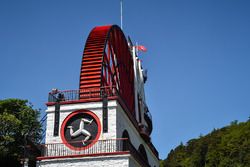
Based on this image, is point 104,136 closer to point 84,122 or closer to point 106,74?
point 84,122

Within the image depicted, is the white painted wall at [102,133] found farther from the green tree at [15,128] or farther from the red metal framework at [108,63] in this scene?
the green tree at [15,128]

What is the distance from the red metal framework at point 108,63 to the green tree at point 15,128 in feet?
27.8

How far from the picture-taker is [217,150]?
72.6m

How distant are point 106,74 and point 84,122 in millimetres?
6069

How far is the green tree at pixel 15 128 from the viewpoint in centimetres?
3306

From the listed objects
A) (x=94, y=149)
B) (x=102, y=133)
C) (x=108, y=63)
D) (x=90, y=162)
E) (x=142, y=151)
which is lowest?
(x=90, y=162)

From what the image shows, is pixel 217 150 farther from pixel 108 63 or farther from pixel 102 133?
pixel 102 133

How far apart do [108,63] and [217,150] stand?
165ft

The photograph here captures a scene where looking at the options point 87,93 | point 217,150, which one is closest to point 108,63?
point 87,93

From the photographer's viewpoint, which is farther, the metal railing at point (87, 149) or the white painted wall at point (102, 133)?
the metal railing at point (87, 149)

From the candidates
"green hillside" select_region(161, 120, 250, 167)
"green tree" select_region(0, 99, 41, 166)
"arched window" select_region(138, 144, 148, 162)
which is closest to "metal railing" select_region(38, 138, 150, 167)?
"arched window" select_region(138, 144, 148, 162)

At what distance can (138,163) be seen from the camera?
2219 centimetres

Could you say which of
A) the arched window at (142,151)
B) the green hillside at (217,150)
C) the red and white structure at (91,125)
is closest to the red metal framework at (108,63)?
the red and white structure at (91,125)

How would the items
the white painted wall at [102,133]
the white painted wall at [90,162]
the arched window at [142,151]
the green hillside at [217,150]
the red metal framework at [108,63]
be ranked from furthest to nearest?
the green hillside at [217,150] → the arched window at [142,151] → the red metal framework at [108,63] → the white painted wall at [102,133] → the white painted wall at [90,162]
